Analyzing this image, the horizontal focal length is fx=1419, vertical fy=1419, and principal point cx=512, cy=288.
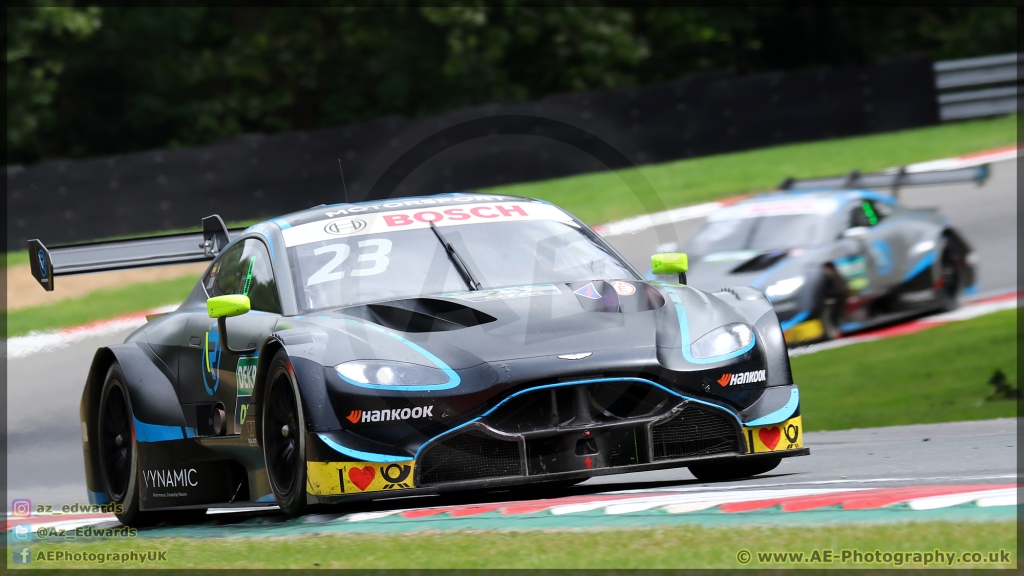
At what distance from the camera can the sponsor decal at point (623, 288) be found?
18.7ft

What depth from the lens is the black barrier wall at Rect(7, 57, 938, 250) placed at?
18.1 metres

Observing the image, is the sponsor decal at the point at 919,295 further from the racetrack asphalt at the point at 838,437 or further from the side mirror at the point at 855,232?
the racetrack asphalt at the point at 838,437

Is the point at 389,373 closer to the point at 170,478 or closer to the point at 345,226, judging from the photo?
the point at 345,226

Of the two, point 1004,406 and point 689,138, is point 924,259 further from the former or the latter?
point 689,138

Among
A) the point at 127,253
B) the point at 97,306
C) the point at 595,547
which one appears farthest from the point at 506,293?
the point at 97,306

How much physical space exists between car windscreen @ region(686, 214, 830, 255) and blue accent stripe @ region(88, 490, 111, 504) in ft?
22.4

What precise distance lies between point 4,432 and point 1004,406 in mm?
7405

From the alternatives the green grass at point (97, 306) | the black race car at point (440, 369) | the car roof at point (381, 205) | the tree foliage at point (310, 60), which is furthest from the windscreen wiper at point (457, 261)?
the tree foliage at point (310, 60)

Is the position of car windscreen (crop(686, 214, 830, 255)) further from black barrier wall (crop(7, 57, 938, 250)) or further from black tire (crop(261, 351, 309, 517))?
black tire (crop(261, 351, 309, 517))

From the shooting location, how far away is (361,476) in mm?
5133

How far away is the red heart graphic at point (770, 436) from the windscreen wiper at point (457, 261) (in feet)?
4.33

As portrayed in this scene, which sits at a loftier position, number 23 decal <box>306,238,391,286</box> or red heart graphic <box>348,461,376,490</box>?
number 23 decal <box>306,238,391,286</box>

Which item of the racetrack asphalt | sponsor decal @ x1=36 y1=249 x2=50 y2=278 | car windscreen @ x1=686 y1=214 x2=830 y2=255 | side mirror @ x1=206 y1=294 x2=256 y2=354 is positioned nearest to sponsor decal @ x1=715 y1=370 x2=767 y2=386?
the racetrack asphalt

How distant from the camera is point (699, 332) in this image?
5.54 m
